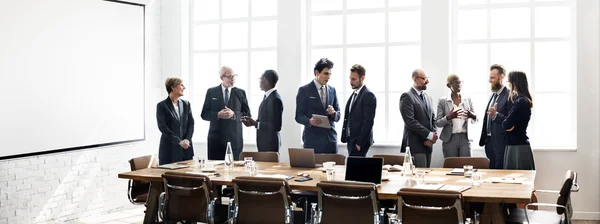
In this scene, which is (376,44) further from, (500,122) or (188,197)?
(188,197)

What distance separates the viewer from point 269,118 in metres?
7.98

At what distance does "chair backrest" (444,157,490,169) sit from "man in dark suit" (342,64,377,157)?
136 centimetres

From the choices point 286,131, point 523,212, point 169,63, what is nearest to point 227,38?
point 169,63

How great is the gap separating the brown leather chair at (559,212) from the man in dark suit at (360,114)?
2163 mm

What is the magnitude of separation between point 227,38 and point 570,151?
17.2 ft

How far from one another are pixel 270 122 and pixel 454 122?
7.90 ft

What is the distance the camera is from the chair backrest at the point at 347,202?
14.3 ft

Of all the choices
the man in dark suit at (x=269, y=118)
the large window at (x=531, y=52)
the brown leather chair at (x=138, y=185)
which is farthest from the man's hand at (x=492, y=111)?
the brown leather chair at (x=138, y=185)

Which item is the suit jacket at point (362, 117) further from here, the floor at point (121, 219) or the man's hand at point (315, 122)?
the floor at point (121, 219)

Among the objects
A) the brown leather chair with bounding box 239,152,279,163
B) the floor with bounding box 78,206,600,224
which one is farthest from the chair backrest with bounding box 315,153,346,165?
the floor with bounding box 78,206,600,224

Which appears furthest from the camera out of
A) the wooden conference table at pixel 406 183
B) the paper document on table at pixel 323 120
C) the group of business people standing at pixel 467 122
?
the paper document on table at pixel 323 120

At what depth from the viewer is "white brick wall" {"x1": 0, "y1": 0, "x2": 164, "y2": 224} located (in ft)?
22.5

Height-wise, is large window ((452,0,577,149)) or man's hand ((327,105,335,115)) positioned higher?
large window ((452,0,577,149))

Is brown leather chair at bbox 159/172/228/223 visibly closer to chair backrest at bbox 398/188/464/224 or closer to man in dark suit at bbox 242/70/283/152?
chair backrest at bbox 398/188/464/224
